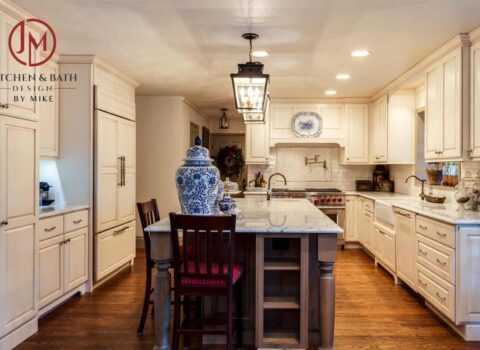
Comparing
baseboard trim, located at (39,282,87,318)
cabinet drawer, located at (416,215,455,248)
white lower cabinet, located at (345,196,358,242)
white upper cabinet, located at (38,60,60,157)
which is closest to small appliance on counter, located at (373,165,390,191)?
white lower cabinet, located at (345,196,358,242)

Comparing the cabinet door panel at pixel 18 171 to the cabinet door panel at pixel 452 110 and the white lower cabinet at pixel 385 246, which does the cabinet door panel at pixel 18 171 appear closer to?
the cabinet door panel at pixel 452 110

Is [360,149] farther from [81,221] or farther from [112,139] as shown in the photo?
[81,221]

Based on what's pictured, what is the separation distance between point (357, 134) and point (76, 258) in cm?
461

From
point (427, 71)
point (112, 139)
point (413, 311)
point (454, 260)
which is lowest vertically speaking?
point (413, 311)

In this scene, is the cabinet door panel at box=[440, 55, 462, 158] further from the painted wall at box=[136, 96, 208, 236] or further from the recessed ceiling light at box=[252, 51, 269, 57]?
the painted wall at box=[136, 96, 208, 236]

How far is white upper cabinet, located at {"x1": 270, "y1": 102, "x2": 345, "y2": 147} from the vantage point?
20.6 ft

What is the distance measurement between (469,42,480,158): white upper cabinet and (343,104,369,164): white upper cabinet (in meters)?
3.01

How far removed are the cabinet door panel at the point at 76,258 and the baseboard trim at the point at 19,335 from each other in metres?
0.57

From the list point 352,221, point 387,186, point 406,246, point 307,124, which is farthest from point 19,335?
point 387,186

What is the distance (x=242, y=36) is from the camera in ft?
10.9

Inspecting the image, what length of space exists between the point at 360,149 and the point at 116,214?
397 cm

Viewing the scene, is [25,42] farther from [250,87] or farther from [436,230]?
[436,230]

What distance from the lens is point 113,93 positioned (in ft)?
14.5

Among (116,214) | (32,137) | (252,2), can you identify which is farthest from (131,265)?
(252,2)
